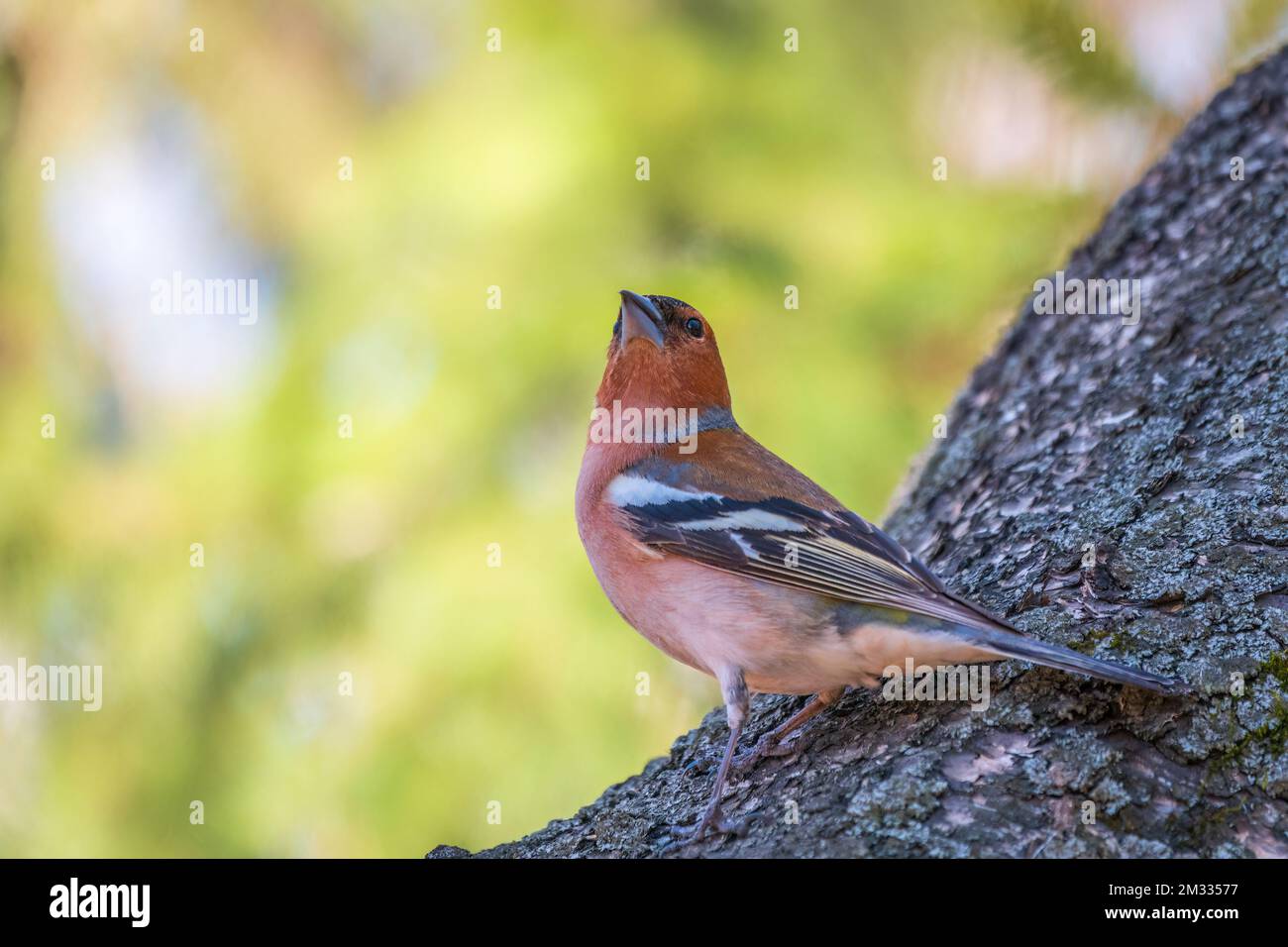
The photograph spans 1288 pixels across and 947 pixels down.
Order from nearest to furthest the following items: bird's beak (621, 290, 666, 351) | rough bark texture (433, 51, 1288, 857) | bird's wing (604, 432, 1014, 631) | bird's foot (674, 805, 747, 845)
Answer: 1. rough bark texture (433, 51, 1288, 857)
2. bird's foot (674, 805, 747, 845)
3. bird's wing (604, 432, 1014, 631)
4. bird's beak (621, 290, 666, 351)

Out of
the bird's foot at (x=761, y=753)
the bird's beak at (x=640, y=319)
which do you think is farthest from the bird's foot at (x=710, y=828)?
the bird's beak at (x=640, y=319)

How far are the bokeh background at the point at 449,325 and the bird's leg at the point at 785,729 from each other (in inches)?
62.1

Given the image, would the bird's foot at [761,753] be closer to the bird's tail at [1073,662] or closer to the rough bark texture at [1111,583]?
the rough bark texture at [1111,583]

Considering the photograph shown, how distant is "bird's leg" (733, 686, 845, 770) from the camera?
3654mm

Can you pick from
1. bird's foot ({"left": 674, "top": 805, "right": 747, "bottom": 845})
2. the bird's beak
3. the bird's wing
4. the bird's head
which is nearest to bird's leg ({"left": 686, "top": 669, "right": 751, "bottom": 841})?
bird's foot ({"left": 674, "top": 805, "right": 747, "bottom": 845})

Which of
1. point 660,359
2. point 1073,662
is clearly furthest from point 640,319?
point 1073,662

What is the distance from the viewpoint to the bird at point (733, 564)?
340cm

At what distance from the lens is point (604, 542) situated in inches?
163

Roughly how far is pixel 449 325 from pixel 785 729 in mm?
2931

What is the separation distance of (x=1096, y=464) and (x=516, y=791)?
9.51ft

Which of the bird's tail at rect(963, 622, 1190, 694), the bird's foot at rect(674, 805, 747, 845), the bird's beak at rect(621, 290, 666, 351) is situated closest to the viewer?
the bird's tail at rect(963, 622, 1190, 694)

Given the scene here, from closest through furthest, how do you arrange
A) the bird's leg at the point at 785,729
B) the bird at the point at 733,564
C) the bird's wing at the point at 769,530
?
1. the bird at the point at 733,564
2. the bird's wing at the point at 769,530
3. the bird's leg at the point at 785,729

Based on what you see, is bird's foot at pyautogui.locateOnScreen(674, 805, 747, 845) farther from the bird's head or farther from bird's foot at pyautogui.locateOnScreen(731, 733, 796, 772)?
the bird's head
